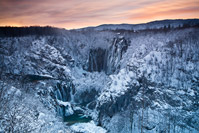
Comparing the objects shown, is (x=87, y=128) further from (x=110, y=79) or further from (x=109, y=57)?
(x=109, y=57)

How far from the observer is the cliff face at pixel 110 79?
3581 centimetres

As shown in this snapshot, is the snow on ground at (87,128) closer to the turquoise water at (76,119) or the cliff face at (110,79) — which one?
the cliff face at (110,79)

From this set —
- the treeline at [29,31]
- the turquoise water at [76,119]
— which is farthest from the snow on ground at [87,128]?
the treeline at [29,31]

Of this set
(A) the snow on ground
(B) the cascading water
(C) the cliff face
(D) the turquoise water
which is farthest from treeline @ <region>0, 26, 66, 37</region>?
(A) the snow on ground

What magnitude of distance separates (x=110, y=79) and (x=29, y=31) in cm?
4129

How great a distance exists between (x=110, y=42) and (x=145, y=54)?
19.0m

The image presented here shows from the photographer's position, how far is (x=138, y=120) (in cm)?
3656

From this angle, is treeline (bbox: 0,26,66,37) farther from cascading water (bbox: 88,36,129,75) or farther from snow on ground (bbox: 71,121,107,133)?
snow on ground (bbox: 71,121,107,133)

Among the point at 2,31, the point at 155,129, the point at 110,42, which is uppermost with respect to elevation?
the point at 2,31

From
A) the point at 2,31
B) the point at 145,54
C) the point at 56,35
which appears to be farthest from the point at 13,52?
the point at 145,54

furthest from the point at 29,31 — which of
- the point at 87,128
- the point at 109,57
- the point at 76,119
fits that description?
the point at 87,128

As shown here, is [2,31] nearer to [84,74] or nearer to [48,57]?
[48,57]

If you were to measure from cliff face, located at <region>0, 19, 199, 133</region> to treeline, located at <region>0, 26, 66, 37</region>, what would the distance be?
4049 mm

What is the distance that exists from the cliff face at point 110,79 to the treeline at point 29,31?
405 cm
